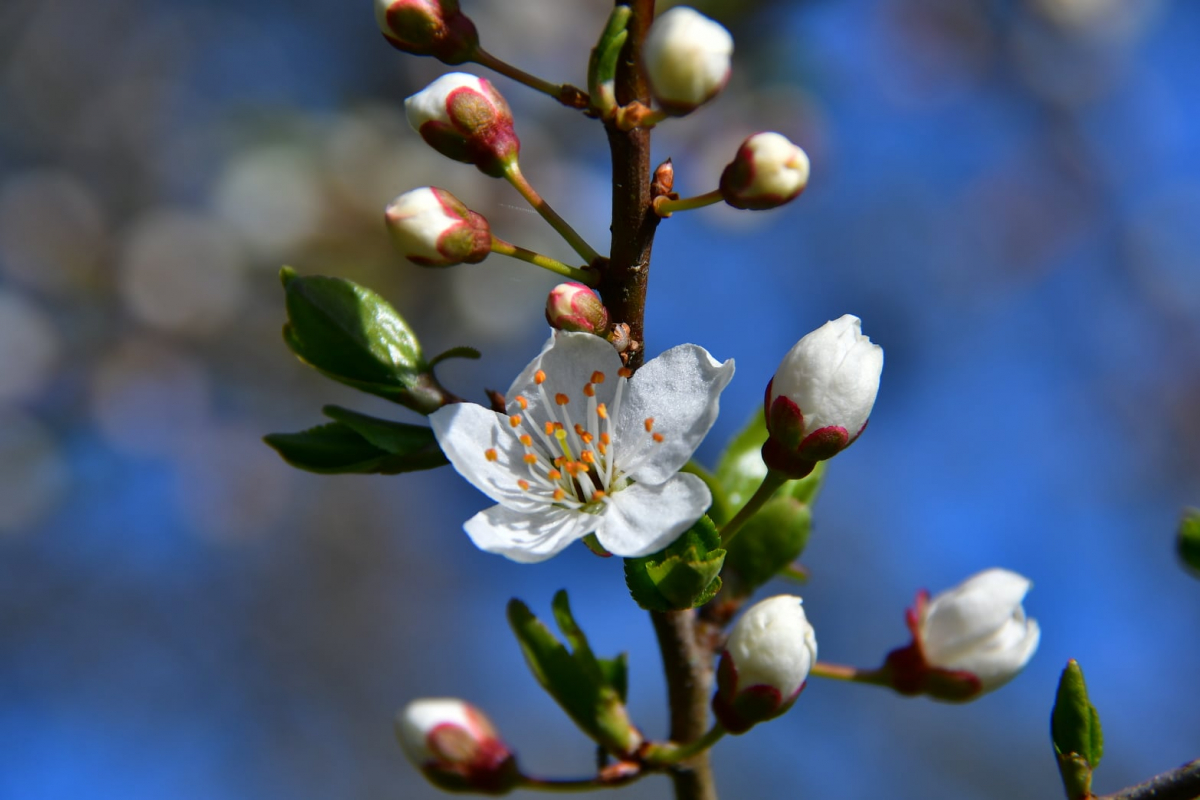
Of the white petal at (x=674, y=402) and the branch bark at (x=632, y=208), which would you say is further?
the white petal at (x=674, y=402)

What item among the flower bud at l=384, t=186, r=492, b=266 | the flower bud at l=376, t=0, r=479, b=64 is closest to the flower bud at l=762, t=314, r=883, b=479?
the flower bud at l=384, t=186, r=492, b=266

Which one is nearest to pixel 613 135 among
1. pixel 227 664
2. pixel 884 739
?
pixel 227 664

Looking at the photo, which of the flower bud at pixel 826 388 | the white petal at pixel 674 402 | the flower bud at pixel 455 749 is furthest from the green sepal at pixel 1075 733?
the flower bud at pixel 455 749

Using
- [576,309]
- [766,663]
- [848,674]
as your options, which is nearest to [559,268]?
[576,309]

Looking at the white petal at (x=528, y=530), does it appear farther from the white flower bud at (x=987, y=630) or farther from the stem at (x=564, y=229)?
the white flower bud at (x=987, y=630)

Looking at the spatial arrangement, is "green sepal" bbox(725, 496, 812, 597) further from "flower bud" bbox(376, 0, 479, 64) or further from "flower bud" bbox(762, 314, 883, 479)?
"flower bud" bbox(376, 0, 479, 64)

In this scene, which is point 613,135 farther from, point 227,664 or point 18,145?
point 227,664
